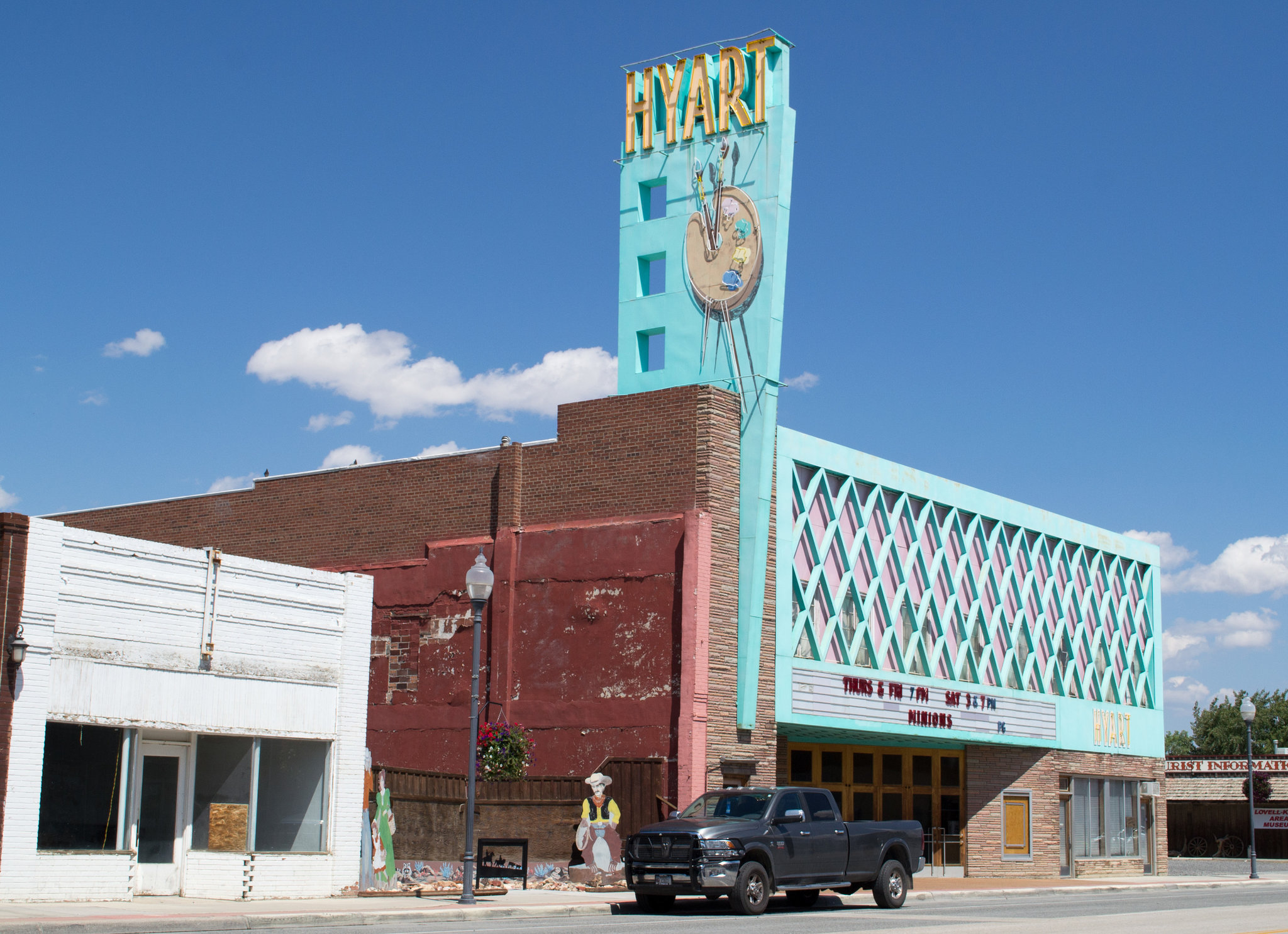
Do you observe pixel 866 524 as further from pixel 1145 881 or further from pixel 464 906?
pixel 464 906

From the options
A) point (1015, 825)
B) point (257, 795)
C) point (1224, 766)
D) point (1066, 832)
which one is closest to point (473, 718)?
point (257, 795)

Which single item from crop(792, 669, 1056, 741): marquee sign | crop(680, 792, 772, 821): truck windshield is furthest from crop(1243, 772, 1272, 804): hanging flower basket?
crop(680, 792, 772, 821): truck windshield

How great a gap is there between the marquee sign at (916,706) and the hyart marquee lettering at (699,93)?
1221cm

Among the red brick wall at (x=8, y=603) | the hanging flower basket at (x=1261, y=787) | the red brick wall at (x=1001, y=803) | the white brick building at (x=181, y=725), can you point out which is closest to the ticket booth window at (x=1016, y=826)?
the red brick wall at (x=1001, y=803)

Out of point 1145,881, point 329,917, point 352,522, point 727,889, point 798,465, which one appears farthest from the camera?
point 1145,881

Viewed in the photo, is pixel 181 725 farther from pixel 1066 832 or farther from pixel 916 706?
pixel 1066 832

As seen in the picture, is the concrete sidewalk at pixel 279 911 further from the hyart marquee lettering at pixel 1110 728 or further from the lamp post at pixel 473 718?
the hyart marquee lettering at pixel 1110 728

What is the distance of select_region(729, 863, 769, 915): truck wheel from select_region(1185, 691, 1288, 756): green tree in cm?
7638

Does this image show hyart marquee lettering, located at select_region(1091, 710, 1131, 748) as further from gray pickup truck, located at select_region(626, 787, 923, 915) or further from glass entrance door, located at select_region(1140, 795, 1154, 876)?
gray pickup truck, located at select_region(626, 787, 923, 915)

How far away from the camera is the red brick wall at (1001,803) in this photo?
38.1m

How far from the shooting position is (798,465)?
104 feet

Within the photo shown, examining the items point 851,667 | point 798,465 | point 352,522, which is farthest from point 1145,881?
point 352,522

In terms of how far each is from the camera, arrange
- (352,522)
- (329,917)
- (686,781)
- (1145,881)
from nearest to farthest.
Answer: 1. (329,917)
2. (686,781)
3. (352,522)
4. (1145,881)

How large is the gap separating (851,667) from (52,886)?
17.7 m
